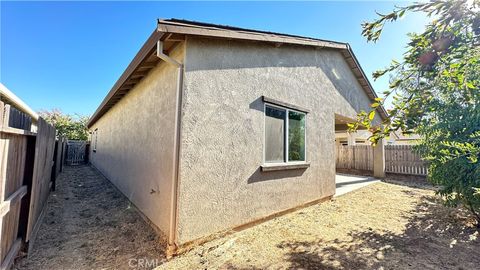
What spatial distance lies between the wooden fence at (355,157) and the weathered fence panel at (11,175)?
564 inches

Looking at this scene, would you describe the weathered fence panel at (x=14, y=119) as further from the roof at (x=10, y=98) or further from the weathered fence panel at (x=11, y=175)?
the roof at (x=10, y=98)

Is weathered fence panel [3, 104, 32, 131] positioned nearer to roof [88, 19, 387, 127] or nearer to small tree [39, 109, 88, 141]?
roof [88, 19, 387, 127]

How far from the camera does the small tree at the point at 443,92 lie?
3158 mm

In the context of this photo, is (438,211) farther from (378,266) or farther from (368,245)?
(378,266)

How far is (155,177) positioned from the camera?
4.40m

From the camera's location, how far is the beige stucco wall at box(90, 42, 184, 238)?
3883mm

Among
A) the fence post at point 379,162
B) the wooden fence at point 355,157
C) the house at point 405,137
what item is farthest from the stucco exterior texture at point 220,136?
the wooden fence at point 355,157

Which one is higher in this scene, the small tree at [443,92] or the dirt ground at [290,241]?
the small tree at [443,92]

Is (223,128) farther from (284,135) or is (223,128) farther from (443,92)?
(443,92)

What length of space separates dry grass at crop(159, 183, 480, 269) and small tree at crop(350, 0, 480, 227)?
2.96 feet

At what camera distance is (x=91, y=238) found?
399 cm

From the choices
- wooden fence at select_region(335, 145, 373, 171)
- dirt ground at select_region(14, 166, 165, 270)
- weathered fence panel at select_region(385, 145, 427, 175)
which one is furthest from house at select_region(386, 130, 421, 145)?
dirt ground at select_region(14, 166, 165, 270)

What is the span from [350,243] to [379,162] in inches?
375

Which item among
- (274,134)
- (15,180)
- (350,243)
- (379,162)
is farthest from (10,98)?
(379,162)
